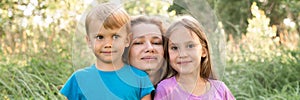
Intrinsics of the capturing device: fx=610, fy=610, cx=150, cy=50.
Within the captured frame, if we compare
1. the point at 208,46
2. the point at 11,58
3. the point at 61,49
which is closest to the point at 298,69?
the point at 61,49

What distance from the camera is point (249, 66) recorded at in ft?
21.2

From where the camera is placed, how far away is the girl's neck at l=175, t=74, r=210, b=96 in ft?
8.91

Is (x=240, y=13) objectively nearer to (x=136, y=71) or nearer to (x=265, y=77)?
(x=265, y=77)

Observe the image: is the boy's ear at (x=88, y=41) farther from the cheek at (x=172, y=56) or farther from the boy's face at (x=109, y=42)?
the cheek at (x=172, y=56)

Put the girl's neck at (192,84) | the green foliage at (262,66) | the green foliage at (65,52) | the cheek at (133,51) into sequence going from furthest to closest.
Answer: the green foliage at (262,66) < the green foliage at (65,52) < the girl's neck at (192,84) < the cheek at (133,51)

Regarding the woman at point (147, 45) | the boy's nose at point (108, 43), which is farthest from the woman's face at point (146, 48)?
the boy's nose at point (108, 43)

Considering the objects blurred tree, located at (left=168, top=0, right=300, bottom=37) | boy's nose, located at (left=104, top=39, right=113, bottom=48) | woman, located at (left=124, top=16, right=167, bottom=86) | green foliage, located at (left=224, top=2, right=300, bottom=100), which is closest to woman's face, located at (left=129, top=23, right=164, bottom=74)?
woman, located at (left=124, top=16, right=167, bottom=86)

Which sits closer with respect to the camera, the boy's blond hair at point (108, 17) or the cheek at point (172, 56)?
the boy's blond hair at point (108, 17)

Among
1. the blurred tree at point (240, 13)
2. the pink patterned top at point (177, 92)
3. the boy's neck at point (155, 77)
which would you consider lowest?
the pink patterned top at point (177, 92)

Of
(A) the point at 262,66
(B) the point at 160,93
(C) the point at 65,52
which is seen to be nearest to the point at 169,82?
(B) the point at 160,93

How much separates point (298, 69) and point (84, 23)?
427cm

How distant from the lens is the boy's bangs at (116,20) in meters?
2.50

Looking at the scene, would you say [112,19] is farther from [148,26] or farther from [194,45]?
[194,45]

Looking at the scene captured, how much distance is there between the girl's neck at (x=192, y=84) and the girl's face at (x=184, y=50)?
0.05m
